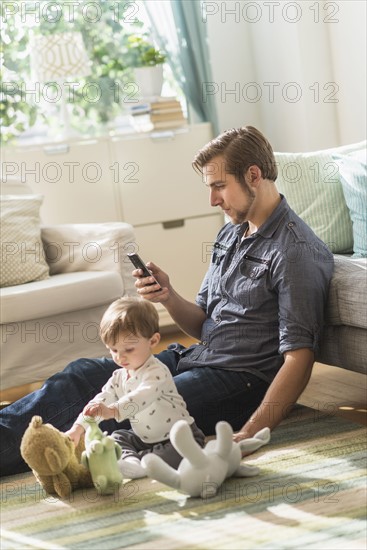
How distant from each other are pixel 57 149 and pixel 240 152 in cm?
192

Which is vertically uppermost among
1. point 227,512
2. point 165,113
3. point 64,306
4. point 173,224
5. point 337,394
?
point 165,113

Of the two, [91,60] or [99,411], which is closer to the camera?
[99,411]

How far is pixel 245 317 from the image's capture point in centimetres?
263


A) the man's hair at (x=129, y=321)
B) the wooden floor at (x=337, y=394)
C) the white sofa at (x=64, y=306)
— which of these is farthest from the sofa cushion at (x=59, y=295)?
the man's hair at (x=129, y=321)

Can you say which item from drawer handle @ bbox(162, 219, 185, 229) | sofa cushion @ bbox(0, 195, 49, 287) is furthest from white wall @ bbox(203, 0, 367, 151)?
sofa cushion @ bbox(0, 195, 49, 287)

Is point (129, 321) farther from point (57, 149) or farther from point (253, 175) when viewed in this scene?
point (57, 149)

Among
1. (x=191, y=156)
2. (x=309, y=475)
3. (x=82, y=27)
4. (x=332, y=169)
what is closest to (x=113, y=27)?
(x=82, y=27)

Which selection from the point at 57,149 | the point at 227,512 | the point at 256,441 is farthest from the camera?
the point at 57,149

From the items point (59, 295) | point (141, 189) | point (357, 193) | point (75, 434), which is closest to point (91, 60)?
point (141, 189)

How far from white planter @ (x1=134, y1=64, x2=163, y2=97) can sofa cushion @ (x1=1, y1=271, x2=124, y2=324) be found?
141 cm

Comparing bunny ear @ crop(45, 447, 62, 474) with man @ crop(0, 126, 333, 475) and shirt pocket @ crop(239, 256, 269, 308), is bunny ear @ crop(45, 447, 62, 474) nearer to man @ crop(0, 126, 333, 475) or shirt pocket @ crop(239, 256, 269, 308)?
man @ crop(0, 126, 333, 475)

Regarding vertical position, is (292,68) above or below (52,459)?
above

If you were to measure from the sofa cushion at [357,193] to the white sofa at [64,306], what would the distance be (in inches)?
34.7

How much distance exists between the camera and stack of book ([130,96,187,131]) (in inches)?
179
